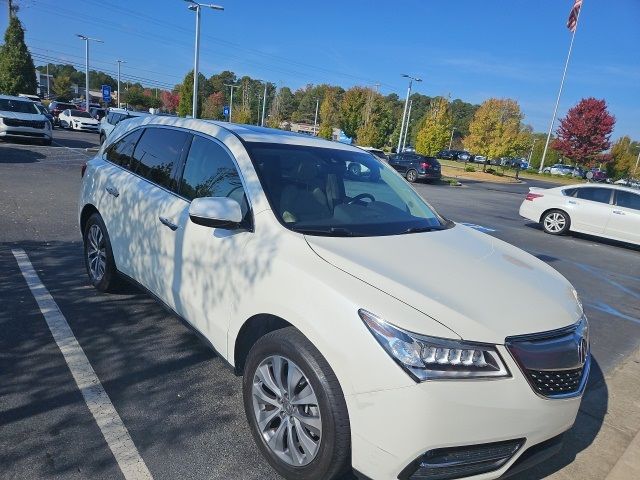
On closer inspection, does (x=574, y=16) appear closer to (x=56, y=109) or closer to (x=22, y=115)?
(x=22, y=115)

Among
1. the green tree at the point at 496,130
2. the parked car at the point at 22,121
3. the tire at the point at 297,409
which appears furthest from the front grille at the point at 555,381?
the green tree at the point at 496,130

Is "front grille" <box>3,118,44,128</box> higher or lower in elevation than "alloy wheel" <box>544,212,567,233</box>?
higher

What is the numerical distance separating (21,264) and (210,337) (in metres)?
3.44

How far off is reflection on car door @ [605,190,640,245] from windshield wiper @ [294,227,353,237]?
11.3 metres

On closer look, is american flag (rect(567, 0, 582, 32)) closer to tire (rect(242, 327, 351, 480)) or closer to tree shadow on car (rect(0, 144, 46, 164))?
tree shadow on car (rect(0, 144, 46, 164))

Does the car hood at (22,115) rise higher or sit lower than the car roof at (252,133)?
lower

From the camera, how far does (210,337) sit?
9.83 ft

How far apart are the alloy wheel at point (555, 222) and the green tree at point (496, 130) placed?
2804 cm

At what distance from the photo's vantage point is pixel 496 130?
3853cm

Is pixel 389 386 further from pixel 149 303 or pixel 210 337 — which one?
pixel 149 303

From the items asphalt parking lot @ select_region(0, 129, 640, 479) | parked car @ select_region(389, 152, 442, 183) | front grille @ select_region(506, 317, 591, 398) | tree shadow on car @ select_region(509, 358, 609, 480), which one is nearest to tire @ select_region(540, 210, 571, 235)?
asphalt parking lot @ select_region(0, 129, 640, 479)

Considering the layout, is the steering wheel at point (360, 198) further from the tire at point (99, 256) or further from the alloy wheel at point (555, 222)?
the alloy wheel at point (555, 222)

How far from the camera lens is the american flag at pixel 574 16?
116 ft

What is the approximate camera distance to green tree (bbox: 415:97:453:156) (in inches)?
1510
